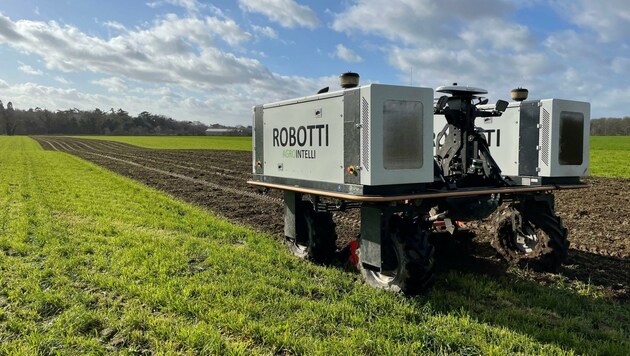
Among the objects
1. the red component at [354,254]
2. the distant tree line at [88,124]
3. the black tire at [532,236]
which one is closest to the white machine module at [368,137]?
the red component at [354,254]

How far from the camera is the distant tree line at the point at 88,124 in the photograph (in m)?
122

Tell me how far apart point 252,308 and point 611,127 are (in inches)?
4249

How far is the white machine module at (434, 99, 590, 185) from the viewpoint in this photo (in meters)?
6.11

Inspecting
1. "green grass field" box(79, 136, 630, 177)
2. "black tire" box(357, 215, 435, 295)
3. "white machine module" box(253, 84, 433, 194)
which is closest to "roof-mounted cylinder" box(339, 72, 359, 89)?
"white machine module" box(253, 84, 433, 194)

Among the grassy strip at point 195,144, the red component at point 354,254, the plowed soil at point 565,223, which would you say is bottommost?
the plowed soil at point 565,223

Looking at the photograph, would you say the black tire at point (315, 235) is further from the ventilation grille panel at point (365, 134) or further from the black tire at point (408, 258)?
the ventilation grille panel at point (365, 134)

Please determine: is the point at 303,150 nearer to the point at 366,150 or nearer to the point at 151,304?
the point at 366,150

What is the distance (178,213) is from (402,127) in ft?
24.0

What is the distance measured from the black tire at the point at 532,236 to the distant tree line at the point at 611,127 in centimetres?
9725

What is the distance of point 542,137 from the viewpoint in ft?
20.4

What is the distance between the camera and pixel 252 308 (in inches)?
181

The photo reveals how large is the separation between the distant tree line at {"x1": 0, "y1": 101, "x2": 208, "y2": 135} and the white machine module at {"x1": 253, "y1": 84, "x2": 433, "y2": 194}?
121 m

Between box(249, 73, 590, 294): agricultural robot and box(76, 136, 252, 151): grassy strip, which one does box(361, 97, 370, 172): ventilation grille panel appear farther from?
box(76, 136, 252, 151): grassy strip

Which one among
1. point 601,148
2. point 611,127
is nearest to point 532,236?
point 601,148
